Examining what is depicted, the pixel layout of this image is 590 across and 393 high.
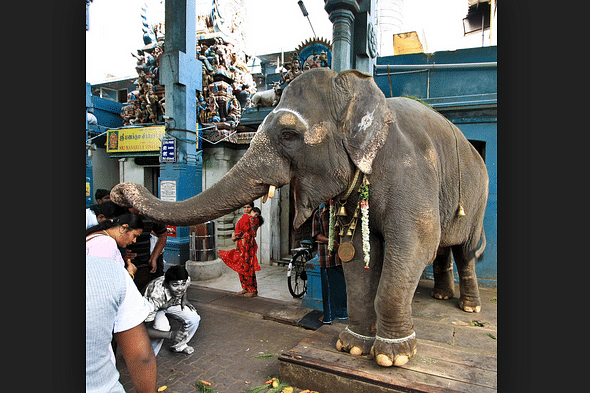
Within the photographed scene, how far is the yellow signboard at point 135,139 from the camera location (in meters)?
11.2

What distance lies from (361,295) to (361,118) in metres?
1.53

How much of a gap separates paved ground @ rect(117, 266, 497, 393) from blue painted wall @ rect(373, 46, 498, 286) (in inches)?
43.9

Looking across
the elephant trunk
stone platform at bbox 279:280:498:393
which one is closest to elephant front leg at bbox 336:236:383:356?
stone platform at bbox 279:280:498:393

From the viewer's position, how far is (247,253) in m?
6.49

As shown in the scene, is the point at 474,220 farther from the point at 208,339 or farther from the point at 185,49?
the point at 185,49

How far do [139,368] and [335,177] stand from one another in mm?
1721

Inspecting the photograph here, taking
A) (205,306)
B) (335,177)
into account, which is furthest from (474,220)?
(205,306)

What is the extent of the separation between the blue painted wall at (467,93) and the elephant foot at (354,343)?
3.74 meters

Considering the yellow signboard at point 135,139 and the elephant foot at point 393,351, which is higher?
the yellow signboard at point 135,139

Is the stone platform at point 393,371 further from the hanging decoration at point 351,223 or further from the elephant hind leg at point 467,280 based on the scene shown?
the elephant hind leg at point 467,280

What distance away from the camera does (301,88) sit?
8.98 ft

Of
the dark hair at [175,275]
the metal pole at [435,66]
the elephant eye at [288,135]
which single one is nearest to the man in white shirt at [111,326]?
the elephant eye at [288,135]

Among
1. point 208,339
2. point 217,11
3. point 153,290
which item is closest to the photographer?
point 153,290

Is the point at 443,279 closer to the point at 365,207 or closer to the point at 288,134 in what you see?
the point at 365,207
